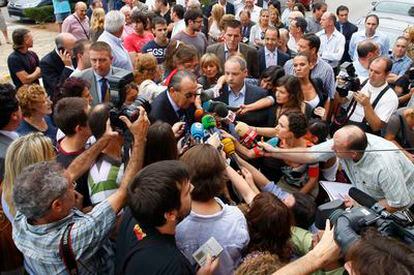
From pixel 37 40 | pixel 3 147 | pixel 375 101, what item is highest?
pixel 3 147

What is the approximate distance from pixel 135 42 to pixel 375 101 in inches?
148

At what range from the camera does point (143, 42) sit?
22.3 feet

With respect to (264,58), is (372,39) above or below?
below

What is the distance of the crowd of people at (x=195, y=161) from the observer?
6.95 feet

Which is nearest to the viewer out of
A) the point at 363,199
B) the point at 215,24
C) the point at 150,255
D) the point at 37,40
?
the point at 150,255

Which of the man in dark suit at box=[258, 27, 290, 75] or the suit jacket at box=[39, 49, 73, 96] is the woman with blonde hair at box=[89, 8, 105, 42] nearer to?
the suit jacket at box=[39, 49, 73, 96]

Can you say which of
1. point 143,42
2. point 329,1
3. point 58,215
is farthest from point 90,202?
point 329,1

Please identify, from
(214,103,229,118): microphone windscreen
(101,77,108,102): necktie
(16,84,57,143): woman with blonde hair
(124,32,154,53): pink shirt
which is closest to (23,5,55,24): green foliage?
(124,32,154,53): pink shirt

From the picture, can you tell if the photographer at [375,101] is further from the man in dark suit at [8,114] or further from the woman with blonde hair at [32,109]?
the man in dark suit at [8,114]

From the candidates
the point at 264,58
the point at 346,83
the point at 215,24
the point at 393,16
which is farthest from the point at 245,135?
the point at 393,16

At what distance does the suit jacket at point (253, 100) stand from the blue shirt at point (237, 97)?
3 centimetres

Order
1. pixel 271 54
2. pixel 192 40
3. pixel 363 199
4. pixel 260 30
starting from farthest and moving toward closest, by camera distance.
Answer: pixel 260 30
pixel 192 40
pixel 271 54
pixel 363 199

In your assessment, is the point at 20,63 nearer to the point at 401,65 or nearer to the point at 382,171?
the point at 382,171

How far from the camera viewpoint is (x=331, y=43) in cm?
725
